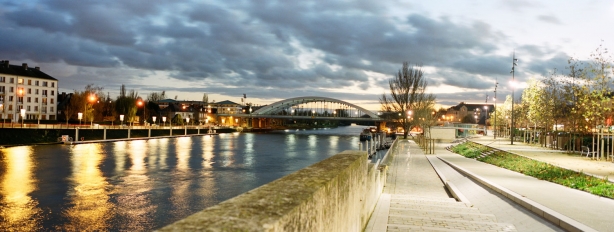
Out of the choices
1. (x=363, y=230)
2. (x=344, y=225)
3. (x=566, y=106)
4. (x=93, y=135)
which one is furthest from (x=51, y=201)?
(x=93, y=135)

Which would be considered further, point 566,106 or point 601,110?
point 566,106

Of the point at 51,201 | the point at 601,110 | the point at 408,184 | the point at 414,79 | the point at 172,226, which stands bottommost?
the point at 51,201

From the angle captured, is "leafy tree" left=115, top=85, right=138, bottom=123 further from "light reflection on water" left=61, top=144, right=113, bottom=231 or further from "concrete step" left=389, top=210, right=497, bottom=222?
"concrete step" left=389, top=210, right=497, bottom=222

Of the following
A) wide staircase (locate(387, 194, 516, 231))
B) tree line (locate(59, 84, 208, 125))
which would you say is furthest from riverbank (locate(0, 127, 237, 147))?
wide staircase (locate(387, 194, 516, 231))

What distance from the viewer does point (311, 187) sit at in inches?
146

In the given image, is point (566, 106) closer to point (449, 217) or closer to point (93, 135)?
point (449, 217)

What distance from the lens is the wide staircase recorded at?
8039 mm

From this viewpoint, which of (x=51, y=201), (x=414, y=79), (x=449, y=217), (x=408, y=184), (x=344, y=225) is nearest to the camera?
(x=344, y=225)

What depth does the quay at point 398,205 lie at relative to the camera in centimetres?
279

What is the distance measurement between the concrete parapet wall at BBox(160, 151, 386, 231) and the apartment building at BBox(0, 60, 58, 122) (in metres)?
93.4

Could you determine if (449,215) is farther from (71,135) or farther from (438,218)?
(71,135)

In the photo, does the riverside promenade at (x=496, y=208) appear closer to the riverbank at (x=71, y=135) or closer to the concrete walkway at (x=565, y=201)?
the concrete walkway at (x=565, y=201)

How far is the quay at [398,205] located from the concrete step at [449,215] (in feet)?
0.07

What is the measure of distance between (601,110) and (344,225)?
22311 mm
